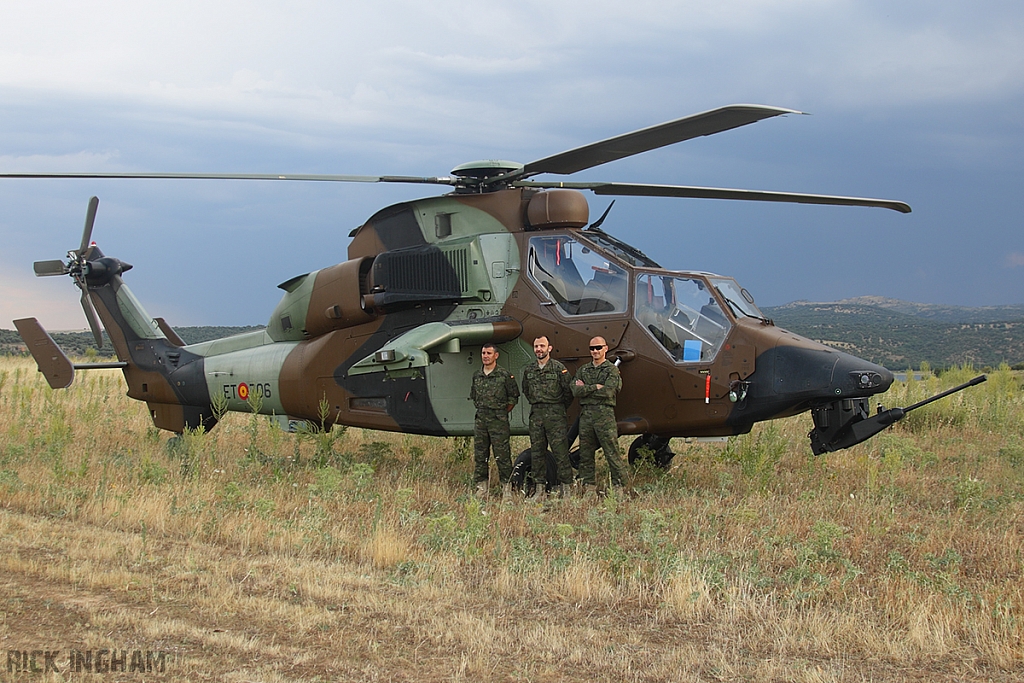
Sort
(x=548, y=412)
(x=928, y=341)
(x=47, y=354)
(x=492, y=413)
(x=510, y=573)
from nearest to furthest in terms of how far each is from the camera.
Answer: (x=510, y=573), (x=548, y=412), (x=492, y=413), (x=47, y=354), (x=928, y=341)

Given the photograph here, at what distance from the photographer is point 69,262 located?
1291 centimetres

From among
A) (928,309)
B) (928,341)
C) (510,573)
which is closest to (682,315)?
(510,573)

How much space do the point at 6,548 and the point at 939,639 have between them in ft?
22.1

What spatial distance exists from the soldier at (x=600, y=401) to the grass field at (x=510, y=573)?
1.45 feet

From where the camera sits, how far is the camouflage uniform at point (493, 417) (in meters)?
9.05

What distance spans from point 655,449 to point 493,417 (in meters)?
2.23

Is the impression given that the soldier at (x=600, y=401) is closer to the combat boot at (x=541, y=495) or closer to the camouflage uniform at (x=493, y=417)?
the combat boot at (x=541, y=495)

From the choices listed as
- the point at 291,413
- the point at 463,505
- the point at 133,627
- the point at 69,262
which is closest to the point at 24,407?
the point at 69,262

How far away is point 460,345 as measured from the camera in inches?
374

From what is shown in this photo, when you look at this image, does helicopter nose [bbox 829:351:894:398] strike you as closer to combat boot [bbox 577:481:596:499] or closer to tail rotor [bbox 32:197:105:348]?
combat boot [bbox 577:481:596:499]

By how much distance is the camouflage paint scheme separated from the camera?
27.5ft

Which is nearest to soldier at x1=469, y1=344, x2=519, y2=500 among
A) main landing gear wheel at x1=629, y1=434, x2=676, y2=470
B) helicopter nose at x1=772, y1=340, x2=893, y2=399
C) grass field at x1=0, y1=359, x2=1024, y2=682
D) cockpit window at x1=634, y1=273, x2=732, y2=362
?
grass field at x1=0, y1=359, x2=1024, y2=682

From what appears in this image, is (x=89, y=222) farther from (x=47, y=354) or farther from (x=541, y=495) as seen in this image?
(x=541, y=495)

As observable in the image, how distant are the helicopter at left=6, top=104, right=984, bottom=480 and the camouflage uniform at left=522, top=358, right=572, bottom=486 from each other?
0.35m
